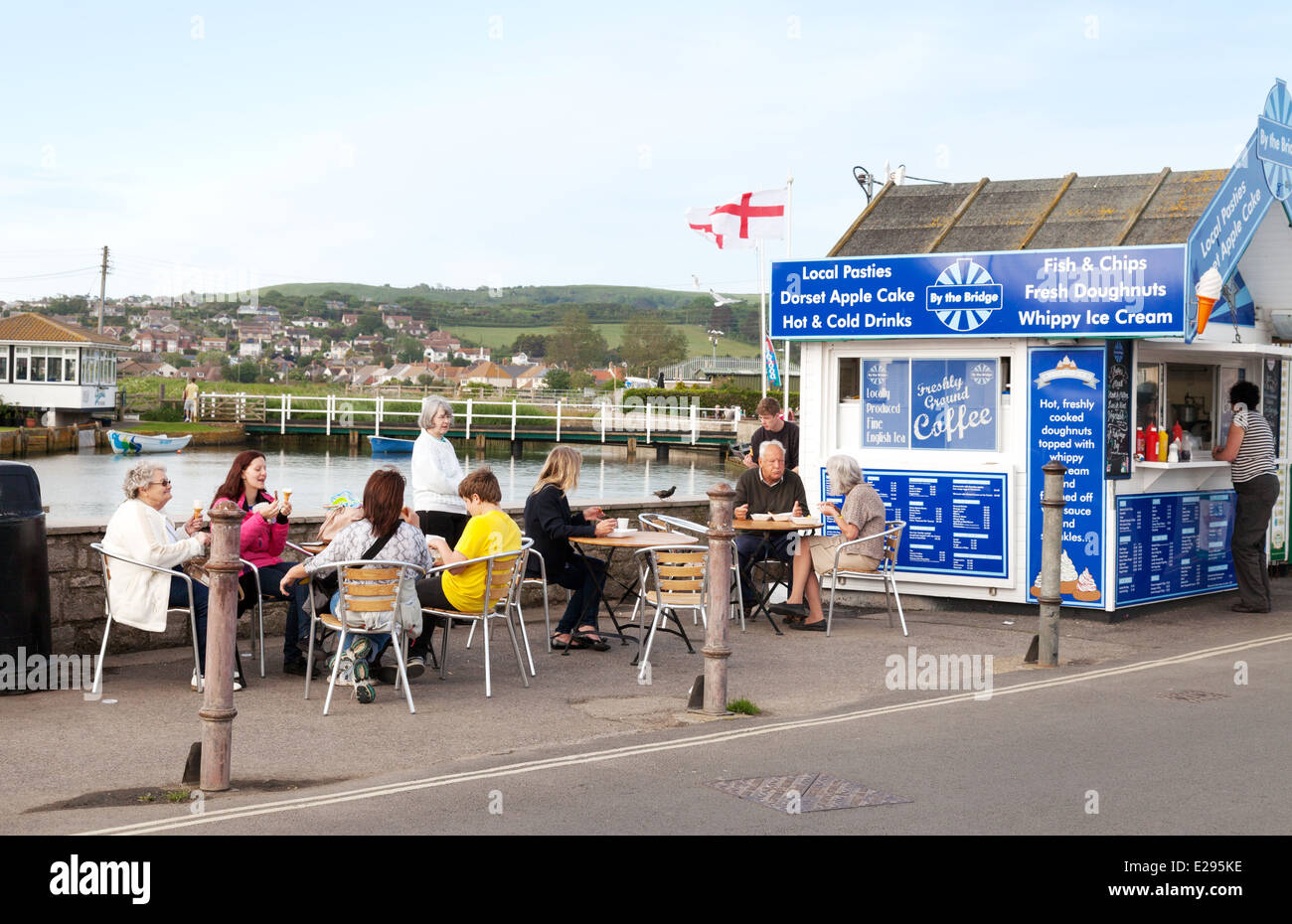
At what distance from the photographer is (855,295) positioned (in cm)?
1233

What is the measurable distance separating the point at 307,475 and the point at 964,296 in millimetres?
48831

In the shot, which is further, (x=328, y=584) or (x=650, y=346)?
(x=650, y=346)

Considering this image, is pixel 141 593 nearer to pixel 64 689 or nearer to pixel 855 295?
pixel 64 689

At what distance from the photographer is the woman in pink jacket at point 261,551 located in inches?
338

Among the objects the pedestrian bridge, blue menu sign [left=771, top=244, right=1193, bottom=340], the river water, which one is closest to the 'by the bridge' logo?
blue menu sign [left=771, top=244, right=1193, bottom=340]

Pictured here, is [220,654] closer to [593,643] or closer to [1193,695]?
[593,643]

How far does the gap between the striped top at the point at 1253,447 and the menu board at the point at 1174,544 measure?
1.59 ft

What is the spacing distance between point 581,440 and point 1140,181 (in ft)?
208

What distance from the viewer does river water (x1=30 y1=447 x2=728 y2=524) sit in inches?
1768

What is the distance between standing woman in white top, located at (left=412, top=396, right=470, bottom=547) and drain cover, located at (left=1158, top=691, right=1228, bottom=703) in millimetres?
4894

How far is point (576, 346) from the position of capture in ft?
577

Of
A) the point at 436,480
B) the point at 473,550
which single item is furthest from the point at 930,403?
the point at 473,550

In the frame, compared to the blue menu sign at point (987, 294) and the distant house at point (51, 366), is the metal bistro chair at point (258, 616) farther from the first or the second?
the distant house at point (51, 366)
